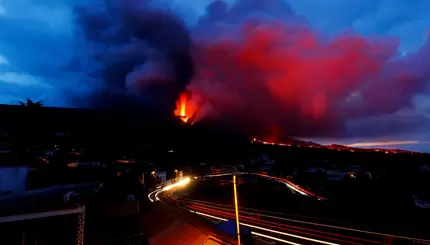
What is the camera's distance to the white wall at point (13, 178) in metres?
20.6

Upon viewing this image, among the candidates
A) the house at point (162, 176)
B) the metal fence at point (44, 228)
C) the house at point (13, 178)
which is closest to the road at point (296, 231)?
the metal fence at point (44, 228)

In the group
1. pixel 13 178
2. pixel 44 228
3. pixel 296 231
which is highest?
pixel 13 178

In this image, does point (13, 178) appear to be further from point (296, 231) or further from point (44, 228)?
point (296, 231)

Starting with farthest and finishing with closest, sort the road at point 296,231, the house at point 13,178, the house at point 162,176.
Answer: the house at point 162,176, the house at point 13,178, the road at point 296,231

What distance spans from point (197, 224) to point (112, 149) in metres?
70.3

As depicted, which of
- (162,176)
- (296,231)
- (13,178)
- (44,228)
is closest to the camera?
(44,228)

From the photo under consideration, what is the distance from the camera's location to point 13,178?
21234mm

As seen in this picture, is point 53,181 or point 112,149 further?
point 112,149

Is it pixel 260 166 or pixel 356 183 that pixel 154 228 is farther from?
pixel 260 166

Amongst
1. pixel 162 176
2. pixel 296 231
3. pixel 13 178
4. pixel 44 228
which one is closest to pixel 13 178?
pixel 13 178

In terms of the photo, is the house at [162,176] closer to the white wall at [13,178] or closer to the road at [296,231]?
the road at [296,231]

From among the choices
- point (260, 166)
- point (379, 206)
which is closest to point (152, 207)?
point (379, 206)

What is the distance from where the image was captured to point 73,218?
36.1 feet

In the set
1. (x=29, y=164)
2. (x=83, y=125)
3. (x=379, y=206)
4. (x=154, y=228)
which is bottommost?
(x=379, y=206)
